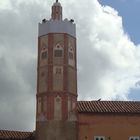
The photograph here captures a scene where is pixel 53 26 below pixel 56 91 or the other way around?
the other way around

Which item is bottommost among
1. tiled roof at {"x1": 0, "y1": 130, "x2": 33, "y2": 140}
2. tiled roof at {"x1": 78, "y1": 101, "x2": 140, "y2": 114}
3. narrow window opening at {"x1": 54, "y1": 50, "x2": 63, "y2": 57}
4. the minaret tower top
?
tiled roof at {"x1": 0, "y1": 130, "x2": 33, "y2": 140}

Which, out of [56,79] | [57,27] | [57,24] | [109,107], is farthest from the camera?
[57,24]

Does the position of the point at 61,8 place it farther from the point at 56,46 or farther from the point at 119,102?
the point at 119,102

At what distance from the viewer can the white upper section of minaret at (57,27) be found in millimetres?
42344

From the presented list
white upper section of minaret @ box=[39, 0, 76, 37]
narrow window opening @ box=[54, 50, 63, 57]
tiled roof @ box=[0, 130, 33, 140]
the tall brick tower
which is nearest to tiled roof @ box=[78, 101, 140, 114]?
the tall brick tower

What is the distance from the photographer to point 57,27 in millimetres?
42406

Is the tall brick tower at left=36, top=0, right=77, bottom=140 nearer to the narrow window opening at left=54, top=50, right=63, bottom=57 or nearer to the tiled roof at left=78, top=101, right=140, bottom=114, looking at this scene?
the narrow window opening at left=54, top=50, right=63, bottom=57

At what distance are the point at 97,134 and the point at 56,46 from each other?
8.97 m

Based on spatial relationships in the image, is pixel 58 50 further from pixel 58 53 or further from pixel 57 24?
pixel 57 24

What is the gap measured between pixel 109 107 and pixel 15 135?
8.98m

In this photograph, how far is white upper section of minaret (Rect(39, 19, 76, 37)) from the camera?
42344 mm

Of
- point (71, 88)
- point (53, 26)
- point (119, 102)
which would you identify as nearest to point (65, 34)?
point (53, 26)

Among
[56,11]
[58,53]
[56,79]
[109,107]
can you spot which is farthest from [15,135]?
[56,11]

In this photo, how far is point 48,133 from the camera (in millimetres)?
39281
